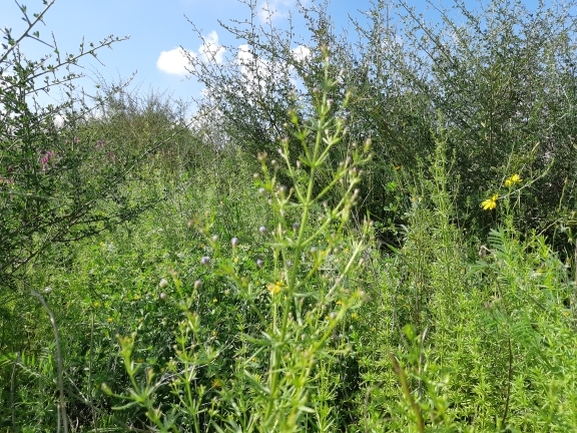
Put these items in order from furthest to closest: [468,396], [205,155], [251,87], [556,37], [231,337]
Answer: [205,155], [251,87], [556,37], [231,337], [468,396]

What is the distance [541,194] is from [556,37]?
1219 mm

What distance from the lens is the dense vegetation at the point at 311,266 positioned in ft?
3.65

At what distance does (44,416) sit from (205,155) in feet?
13.2

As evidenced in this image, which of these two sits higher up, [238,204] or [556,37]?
[556,37]

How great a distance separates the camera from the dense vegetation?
111 centimetres

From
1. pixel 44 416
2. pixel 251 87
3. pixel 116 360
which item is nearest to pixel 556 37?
pixel 251 87

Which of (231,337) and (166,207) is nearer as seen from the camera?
(231,337)

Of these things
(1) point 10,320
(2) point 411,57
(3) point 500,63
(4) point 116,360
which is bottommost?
(4) point 116,360

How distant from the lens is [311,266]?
5.28 feet

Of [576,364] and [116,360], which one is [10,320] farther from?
[576,364]

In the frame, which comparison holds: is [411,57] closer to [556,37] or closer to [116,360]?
[556,37]

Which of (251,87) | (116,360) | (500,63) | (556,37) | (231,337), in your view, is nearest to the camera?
(116,360)

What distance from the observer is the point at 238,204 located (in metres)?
3.76

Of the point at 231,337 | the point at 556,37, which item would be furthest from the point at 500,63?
the point at 231,337
